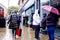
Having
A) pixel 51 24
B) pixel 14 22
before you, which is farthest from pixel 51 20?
pixel 14 22

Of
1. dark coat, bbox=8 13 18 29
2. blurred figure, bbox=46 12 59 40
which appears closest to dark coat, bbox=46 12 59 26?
blurred figure, bbox=46 12 59 40

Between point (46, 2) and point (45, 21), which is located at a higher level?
point (46, 2)

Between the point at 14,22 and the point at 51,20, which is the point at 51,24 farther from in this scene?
the point at 14,22

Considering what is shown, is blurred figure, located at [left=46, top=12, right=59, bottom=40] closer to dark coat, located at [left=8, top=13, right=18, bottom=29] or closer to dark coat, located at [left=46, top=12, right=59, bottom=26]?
dark coat, located at [left=46, top=12, right=59, bottom=26]

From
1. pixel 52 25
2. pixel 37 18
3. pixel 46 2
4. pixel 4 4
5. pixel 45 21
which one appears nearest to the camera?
pixel 52 25

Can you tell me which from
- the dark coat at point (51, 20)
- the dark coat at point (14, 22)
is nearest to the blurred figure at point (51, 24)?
the dark coat at point (51, 20)

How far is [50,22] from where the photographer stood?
807 centimetres

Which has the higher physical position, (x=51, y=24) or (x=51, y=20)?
(x=51, y=20)

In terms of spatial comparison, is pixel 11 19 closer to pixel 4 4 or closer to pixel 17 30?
pixel 17 30

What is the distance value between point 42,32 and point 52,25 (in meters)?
9.13

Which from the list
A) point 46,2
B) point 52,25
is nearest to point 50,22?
point 52,25

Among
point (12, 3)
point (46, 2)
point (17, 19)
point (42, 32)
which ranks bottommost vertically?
point (42, 32)

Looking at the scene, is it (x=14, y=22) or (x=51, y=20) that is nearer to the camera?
(x=51, y=20)

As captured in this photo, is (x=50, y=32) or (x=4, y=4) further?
(x=4, y=4)
